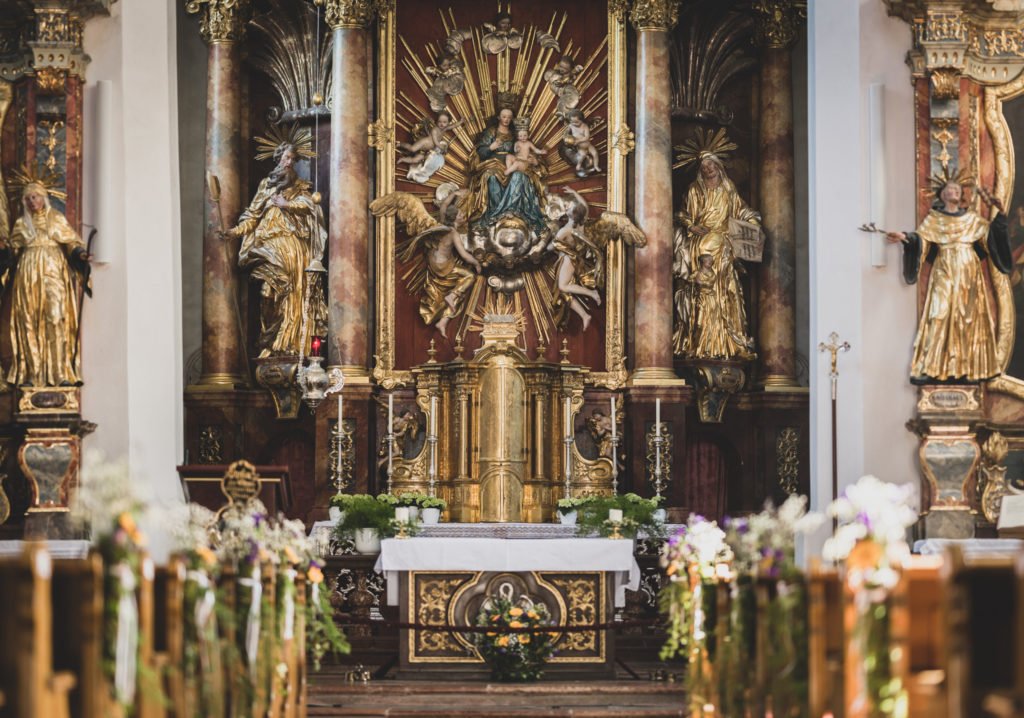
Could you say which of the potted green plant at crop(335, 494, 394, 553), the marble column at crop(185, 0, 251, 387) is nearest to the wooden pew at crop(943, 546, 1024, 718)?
the potted green plant at crop(335, 494, 394, 553)

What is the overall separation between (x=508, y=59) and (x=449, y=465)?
465cm

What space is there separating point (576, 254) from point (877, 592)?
10436 mm

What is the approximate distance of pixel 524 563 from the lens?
13.3 metres

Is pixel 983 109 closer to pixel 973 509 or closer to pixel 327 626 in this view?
pixel 973 509

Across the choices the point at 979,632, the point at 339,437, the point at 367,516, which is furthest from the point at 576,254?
the point at 979,632

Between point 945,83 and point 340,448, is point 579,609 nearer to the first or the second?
point 340,448

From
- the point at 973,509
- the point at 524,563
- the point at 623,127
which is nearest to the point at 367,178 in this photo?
the point at 623,127

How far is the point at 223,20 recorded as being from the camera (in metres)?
17.6

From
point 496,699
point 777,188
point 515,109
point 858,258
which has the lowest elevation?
point 496,699

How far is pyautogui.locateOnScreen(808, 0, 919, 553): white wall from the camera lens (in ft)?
48.0

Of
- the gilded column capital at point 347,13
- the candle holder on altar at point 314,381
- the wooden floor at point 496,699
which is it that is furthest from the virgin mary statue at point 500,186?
the wooden floor at point 496,699

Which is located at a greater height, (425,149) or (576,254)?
(425,149)

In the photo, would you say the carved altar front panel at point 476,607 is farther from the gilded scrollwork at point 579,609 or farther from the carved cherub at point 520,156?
the carved cherub at point 520,156

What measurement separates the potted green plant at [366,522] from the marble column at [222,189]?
3103mm
